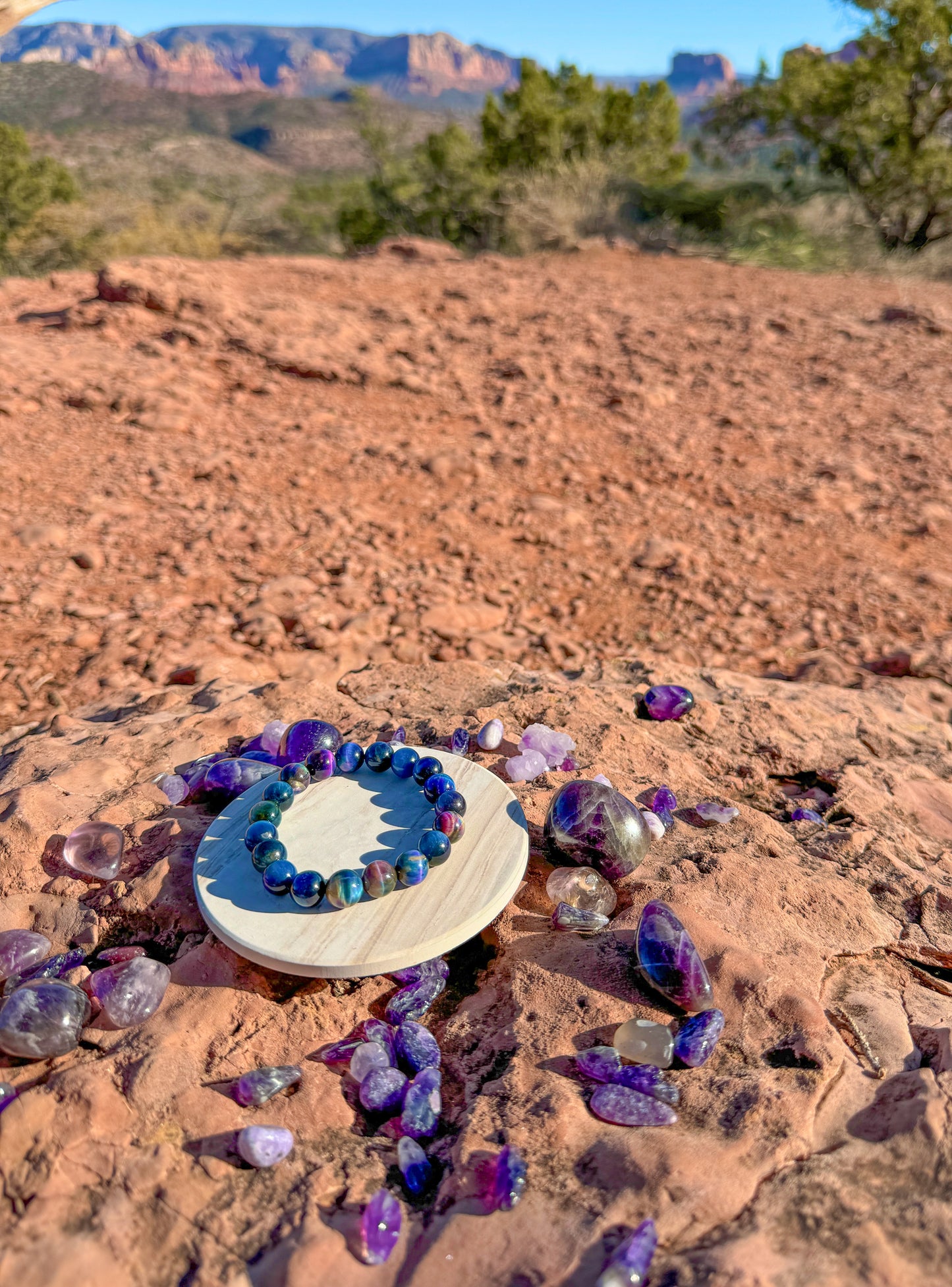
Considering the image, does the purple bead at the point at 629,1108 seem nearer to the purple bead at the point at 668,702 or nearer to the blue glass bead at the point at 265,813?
the blue glass bead at the point at 265,813

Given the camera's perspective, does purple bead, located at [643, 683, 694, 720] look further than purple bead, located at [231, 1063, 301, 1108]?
Yes

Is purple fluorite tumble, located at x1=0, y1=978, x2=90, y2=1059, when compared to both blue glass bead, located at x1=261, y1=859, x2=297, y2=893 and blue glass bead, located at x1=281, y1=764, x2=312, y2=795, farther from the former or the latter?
blue glass bead, located at x1=281, y1=764, x2=312, y2=795

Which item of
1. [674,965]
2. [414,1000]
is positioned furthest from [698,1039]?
[414,1000]

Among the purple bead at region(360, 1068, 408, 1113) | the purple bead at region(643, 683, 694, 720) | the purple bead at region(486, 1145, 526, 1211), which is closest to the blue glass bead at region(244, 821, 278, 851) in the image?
the purple bead at region(360, 1068, 408, 1113)

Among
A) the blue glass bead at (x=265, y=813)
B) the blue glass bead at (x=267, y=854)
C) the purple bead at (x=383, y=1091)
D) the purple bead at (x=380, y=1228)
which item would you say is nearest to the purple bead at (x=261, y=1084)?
the purple bead at (x=383, y=1091)

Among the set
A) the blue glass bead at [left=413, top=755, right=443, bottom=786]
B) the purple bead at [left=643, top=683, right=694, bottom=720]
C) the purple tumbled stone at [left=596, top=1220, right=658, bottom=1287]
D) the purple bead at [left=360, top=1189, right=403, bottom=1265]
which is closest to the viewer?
the purple tumbled stone at [left=596, top=1220, right=658, bottom=1287]

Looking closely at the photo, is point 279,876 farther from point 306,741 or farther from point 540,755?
point 540,755

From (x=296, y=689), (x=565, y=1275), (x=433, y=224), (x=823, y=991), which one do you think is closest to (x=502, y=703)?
(x=296, y=689)
